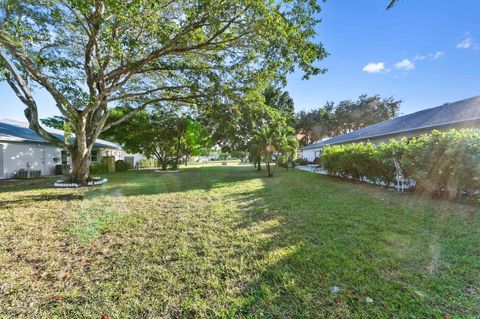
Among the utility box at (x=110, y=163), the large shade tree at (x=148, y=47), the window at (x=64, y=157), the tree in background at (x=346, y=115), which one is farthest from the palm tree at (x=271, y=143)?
the tree in background at (x=346, y=115)

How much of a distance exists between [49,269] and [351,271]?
437 cm

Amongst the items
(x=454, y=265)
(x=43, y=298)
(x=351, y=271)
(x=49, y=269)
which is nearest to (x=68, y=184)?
(x=49, y=269)

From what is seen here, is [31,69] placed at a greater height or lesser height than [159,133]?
greater

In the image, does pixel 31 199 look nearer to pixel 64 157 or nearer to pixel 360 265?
pixel 360 265

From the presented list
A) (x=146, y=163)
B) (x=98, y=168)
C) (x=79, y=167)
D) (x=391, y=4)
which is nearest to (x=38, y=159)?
(x=98, y=168)

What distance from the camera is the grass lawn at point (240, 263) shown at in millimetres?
2287

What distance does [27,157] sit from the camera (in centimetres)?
1374

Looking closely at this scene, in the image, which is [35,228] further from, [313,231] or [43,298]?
[313,231]

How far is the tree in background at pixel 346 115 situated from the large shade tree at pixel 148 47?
32.1 meters

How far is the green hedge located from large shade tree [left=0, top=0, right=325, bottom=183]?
4.66 meters

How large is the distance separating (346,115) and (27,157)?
44.3 meters

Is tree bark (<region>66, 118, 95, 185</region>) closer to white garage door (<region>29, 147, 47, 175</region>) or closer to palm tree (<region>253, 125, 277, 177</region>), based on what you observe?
white garage door (<region>29, 147, 47, 175</region>)

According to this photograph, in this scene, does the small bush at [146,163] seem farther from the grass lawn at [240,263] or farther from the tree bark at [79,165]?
the grass lawn at [240,263]

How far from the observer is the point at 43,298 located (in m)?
2.44
